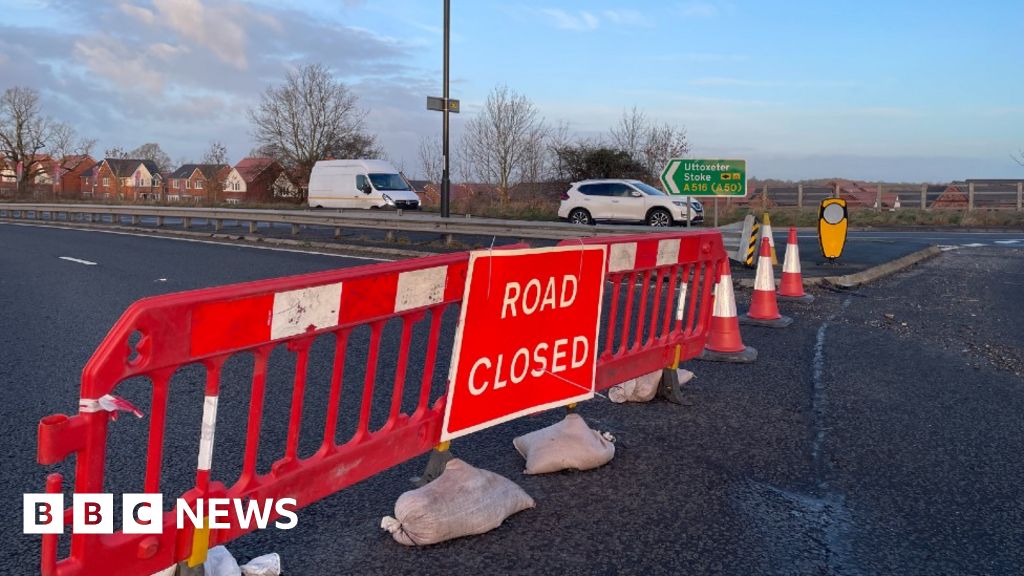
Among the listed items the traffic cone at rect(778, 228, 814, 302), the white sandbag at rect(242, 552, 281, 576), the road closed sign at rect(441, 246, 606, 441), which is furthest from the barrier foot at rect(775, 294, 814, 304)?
the white sandbag at rect(242, 552, 281, 576)

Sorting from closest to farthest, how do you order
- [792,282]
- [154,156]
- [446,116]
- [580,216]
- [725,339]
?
[725,339] → [792,282] → [446,116] → [580,216] → [154,156]

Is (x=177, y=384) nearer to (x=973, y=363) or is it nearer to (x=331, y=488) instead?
(x=331, y=488)

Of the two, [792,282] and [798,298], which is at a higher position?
[792,282]

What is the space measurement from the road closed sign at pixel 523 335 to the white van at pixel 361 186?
96.9 feet

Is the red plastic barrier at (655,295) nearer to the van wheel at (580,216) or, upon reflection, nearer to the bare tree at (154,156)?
the van wheel at (580,216)

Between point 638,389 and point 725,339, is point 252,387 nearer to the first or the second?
point 638,389

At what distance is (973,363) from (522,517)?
488 centimetres

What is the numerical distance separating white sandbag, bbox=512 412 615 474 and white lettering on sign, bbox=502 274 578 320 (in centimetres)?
61

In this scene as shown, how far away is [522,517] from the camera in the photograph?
353 centimetres

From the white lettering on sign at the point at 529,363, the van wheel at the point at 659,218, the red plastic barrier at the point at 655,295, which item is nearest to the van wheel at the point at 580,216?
the van wheel at the point at 659,218

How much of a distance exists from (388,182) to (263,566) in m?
32.4

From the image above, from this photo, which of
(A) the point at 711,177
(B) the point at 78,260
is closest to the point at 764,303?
(A) the point at 711,177

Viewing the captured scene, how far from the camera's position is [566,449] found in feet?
13.3

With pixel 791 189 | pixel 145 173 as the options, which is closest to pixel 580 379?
pixel 791 189
